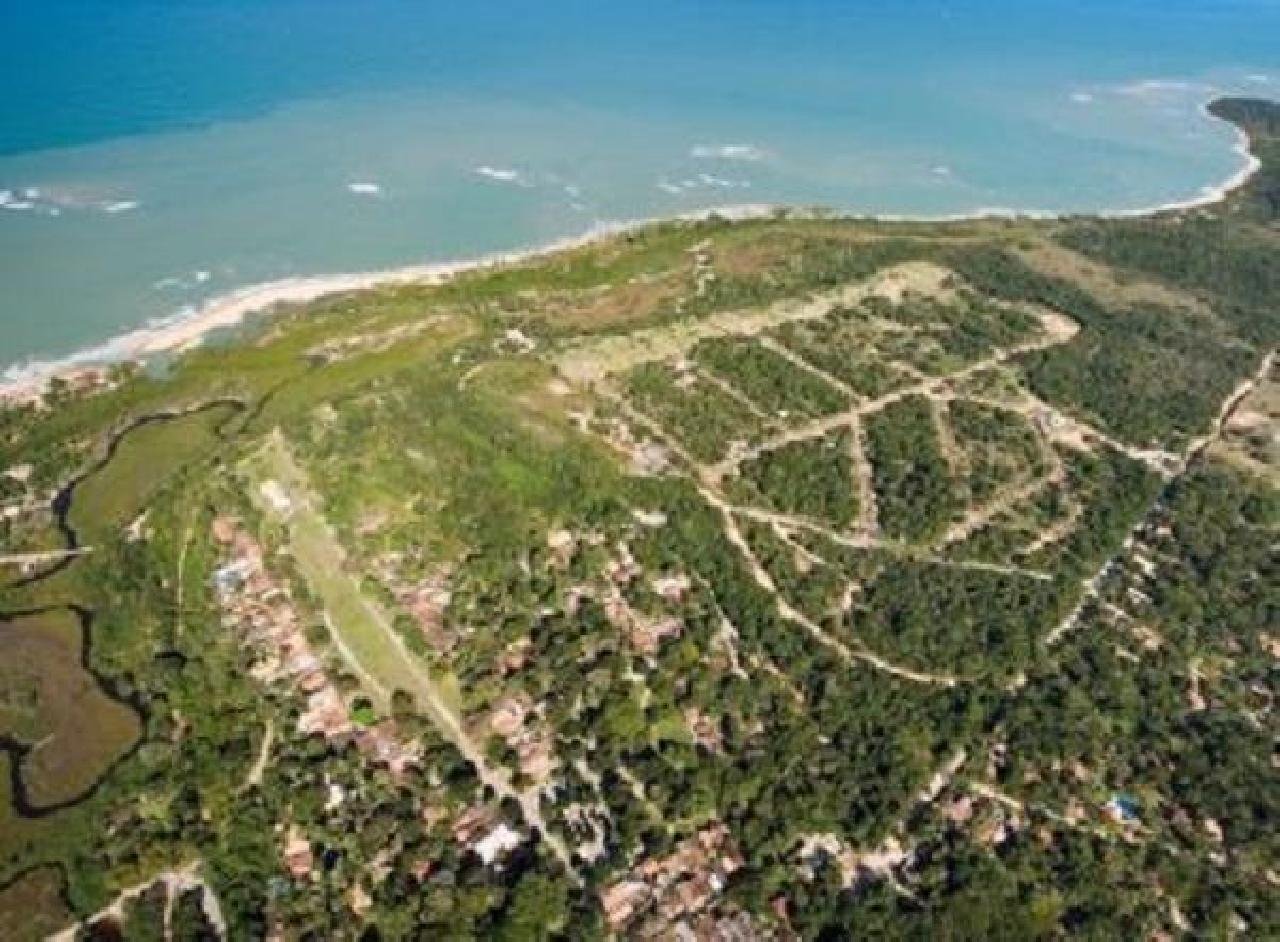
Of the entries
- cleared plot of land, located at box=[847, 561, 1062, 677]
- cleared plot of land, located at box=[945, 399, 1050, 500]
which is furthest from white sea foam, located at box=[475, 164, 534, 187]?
cleared plot of land, located at box=[847, 561, 1062, 677]

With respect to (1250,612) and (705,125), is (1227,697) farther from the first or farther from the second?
(705,125)

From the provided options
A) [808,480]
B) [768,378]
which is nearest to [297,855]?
[808,480]

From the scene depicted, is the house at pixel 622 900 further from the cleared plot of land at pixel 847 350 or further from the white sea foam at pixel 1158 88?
the white sea foam at pixel 1158 88

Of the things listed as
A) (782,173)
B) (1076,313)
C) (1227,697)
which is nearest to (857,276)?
(1076,313)

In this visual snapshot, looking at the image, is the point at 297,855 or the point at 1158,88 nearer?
the point at 297,855

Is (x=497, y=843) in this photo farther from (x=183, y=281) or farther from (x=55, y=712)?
(x=183, y=281)

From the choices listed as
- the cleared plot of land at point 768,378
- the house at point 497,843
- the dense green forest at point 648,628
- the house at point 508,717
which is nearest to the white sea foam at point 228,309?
the dense green forest at point 648,628
